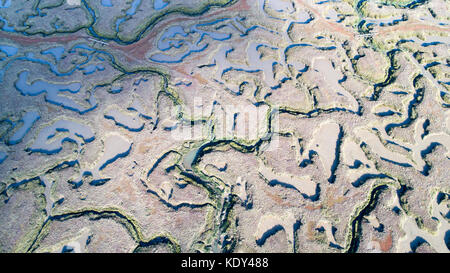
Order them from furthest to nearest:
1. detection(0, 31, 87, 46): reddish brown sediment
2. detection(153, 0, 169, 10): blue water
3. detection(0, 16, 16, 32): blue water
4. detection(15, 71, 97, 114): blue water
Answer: detection(153, 0, 169, 10): blue water → detection(0, 16, 16, 32): blue water → detection(0, 31, 87, 46): reddish brown sediment → detection(15, 71, 97, 114): blue water

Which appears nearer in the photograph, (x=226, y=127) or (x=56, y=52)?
(x=226, y=127)

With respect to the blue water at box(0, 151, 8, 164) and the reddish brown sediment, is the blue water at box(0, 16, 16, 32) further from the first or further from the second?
the blue water at box(0, 151, 8, 164)

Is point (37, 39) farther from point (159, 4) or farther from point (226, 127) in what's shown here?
point (226, 127)

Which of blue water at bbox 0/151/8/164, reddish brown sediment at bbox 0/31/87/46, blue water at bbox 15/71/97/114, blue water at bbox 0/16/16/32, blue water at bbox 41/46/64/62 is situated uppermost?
blue water at bbox 0/16/16/32

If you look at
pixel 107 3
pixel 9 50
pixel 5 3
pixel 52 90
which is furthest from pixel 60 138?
pixel 5 3

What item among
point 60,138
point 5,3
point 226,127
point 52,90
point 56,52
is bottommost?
point 60,138

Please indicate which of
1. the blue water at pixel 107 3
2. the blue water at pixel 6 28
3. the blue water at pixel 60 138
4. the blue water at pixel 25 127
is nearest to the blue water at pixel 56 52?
the blue water at pixel 6 28

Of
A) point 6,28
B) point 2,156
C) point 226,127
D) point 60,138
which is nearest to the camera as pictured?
point 2,156

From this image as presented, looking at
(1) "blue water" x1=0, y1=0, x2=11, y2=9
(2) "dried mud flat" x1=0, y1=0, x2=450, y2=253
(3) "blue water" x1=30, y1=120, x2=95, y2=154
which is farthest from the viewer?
(1) "blue water" x1=0, y1=0, x2=11, y2=9

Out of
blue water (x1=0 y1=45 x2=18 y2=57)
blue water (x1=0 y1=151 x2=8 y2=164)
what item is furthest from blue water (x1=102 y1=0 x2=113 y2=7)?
blue water (x1=0 y1=151 x2=8 y2=164)

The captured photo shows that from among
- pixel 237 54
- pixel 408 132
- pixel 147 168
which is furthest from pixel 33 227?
pixel 408 132
